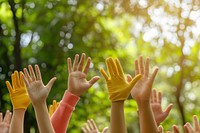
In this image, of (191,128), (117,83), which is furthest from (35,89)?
(191,128)

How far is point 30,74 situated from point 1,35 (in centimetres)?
229

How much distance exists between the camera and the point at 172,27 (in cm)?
504

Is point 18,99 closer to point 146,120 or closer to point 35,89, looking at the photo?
point 35,89

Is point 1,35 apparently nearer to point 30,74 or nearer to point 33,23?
point 33,23

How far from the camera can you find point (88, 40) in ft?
14.8

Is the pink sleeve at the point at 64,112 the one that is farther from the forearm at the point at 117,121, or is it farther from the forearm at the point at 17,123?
the forearm at the point at 117,121

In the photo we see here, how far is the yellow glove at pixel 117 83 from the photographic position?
1683 mm

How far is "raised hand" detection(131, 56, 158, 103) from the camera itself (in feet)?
5.66

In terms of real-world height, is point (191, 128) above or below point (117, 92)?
below

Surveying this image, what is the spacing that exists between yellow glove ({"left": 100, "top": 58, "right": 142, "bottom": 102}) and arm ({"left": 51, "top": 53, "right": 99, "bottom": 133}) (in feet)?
0.47

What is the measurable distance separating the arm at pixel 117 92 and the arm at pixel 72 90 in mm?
148

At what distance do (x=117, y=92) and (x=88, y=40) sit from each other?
284 centimetres

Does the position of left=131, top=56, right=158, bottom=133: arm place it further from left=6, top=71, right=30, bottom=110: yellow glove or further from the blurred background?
the blurred background

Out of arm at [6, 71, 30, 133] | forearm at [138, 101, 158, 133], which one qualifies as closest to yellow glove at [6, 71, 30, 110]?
arm at [6, 71, 30, 133]
